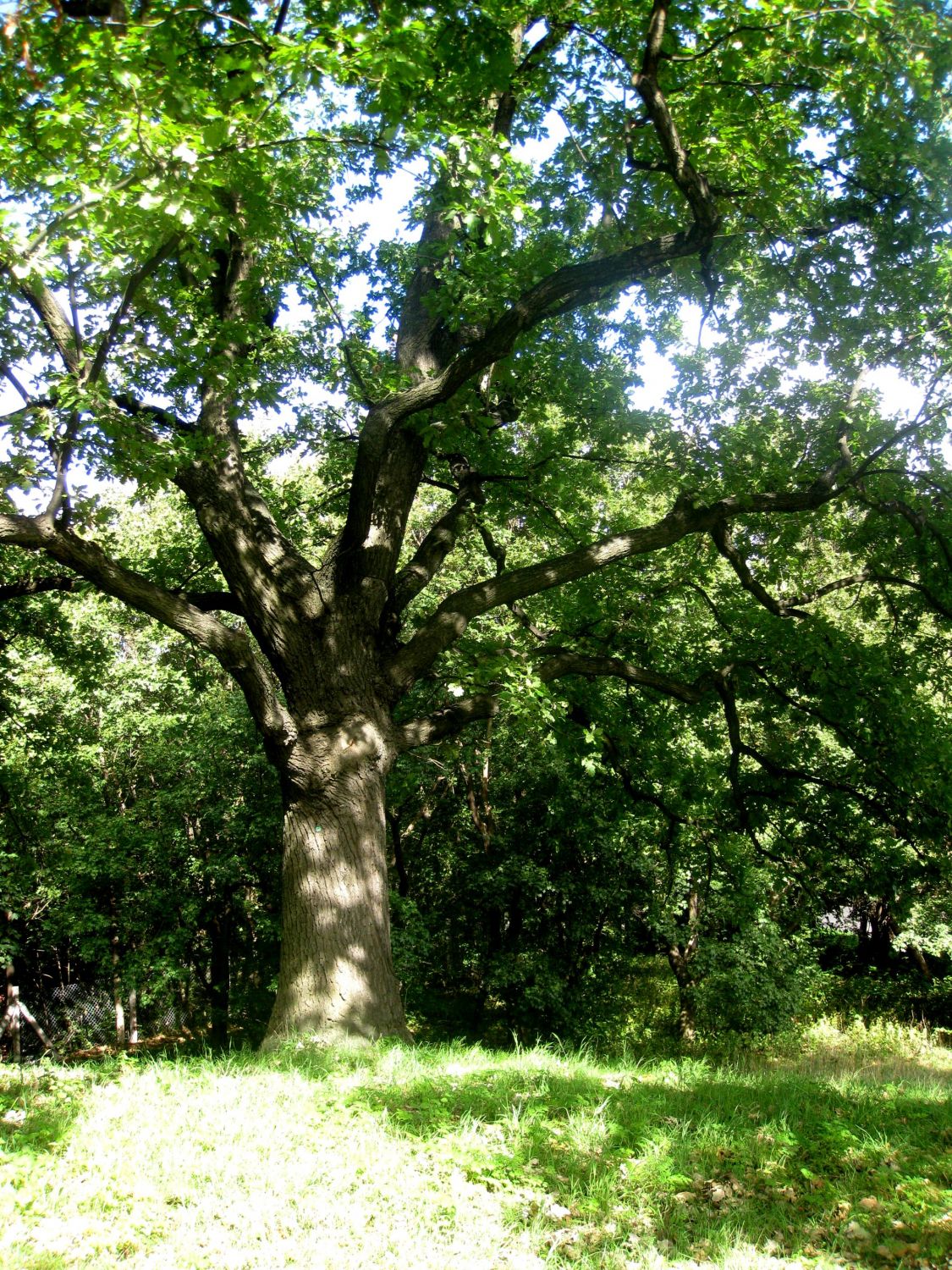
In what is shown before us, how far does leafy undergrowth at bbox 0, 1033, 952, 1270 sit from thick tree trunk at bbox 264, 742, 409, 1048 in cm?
131

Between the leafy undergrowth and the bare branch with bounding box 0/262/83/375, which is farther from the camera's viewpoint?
the bare branch with bounding box 0/262/83/375

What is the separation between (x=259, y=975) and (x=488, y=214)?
14.0 m

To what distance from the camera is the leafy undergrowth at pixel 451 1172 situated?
307 cm

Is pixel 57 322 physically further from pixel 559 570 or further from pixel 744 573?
pixel 744 573

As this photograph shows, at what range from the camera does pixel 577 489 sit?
10.5 m

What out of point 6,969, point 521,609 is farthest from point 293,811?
point 6,969

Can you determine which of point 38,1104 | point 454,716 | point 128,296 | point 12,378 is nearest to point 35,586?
point 12,378

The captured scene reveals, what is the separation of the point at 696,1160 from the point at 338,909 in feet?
10.9

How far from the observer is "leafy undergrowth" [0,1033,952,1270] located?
3.07m

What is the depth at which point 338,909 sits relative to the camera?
648 centimetres

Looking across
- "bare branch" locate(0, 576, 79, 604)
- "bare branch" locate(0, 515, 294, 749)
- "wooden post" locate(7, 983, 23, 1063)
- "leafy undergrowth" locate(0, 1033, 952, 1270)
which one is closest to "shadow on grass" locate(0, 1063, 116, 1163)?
"leafy undergrowth" locate(0, 1033, 952, 1270)

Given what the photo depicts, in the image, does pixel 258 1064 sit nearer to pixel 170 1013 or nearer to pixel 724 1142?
pixel 724 1142

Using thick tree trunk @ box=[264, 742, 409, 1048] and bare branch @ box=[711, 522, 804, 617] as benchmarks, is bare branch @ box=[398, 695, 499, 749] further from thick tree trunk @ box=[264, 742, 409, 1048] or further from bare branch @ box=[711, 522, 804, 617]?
bare branch @ box=[711, 522, 804, 617]

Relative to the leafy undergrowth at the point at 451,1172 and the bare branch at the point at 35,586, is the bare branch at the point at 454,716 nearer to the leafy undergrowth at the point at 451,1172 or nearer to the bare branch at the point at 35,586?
the leafy undergrowth at the point at 451,1172
